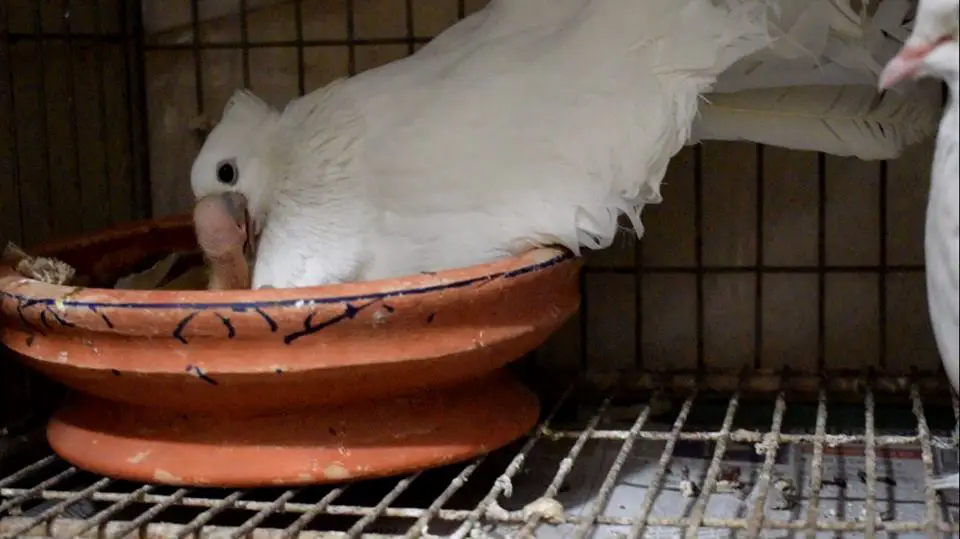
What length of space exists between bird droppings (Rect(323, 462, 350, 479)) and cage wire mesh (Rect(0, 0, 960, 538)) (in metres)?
0.05

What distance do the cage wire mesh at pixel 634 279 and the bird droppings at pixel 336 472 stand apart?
0.16 feet

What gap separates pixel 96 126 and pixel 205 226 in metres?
0.34

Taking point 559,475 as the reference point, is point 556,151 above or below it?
above

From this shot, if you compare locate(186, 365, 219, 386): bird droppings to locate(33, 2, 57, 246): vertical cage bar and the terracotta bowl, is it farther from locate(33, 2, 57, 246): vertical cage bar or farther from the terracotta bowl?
locate(33, 2, 57, 246): vertical cage bar

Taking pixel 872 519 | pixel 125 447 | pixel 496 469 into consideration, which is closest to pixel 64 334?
pixel 125 447

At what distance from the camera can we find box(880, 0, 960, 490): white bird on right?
59 cm

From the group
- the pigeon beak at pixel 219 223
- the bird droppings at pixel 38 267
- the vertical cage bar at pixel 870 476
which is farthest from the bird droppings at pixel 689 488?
the bird droppings at pixel 38 267

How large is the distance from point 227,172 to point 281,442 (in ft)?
0.91

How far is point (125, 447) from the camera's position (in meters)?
0.87

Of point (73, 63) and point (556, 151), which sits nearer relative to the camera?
point (556, 151)

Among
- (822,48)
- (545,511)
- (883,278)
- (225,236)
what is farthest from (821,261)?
(225,236)

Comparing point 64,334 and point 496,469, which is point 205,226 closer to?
point 64,334

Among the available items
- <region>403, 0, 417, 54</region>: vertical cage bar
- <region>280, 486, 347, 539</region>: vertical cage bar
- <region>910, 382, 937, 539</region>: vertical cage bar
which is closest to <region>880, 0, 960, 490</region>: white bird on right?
<region>910, 382, 937, 539</region>: vertical cage bar

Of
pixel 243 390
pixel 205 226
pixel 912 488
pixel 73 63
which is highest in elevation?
pixel 73 63
